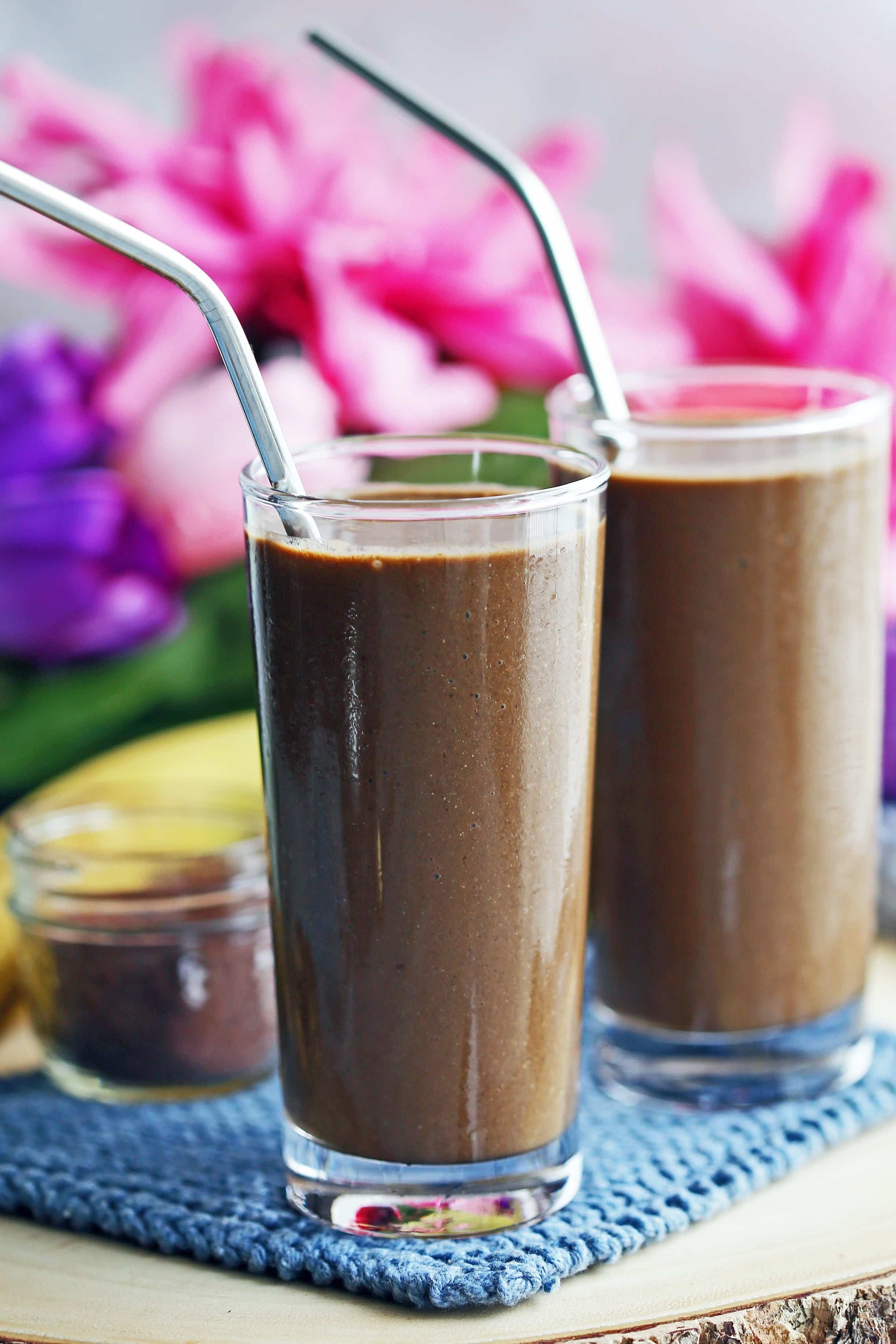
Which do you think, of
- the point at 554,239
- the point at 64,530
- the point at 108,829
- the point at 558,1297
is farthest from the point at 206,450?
the point at 558,1297

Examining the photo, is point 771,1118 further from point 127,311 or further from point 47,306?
point 47,306

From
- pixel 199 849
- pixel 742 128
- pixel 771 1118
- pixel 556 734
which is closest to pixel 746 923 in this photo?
pixel 771 1118

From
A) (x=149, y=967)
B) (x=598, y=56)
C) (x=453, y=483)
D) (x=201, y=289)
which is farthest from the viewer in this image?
(x=598, y=56)

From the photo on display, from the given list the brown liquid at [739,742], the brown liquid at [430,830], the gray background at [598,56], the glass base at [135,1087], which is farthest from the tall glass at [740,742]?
the gray background at [598,56]

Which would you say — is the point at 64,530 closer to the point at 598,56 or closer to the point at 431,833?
the point at 431,833

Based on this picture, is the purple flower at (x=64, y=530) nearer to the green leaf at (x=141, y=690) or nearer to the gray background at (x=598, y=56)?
the green leaf at (x=141, y=690)

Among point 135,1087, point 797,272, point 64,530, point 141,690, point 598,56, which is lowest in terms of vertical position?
point 135,1087
